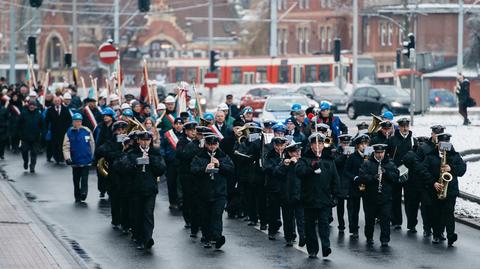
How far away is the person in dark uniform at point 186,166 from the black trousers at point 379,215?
2301 mm

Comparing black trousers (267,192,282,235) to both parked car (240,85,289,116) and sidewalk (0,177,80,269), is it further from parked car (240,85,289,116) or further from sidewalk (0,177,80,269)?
parked car (240,85,289,116)

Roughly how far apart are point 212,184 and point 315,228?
1.54 metres

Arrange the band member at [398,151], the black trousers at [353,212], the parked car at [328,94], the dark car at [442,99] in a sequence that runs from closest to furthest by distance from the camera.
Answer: the black trousers at [353,212] → the band member at [398,151] → the parked car at [328,94] → the dark car at [442,99]

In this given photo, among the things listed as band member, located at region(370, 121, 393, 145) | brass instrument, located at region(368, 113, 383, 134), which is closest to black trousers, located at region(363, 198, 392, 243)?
band member, located at region(370, 121, 393, 145)

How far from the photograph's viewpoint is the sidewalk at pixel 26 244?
15961 millimetres

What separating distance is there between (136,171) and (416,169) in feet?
12.2

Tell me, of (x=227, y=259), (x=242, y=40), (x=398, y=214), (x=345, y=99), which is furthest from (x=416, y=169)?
(x=242, y=40)

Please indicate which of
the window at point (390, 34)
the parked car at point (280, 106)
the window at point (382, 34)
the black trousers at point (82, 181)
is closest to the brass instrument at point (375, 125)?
the black trousers at point (82, 181)

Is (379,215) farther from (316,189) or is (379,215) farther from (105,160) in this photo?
(105,160)

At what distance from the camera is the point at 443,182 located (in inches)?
727

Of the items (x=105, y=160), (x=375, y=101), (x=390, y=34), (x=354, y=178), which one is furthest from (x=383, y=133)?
(x=390, y=34)

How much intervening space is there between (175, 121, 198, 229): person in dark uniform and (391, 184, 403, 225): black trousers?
2.89 m

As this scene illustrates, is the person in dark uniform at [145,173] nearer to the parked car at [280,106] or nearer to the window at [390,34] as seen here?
the parked car at [280,106]

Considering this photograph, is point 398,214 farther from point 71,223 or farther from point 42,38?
point 42,38
